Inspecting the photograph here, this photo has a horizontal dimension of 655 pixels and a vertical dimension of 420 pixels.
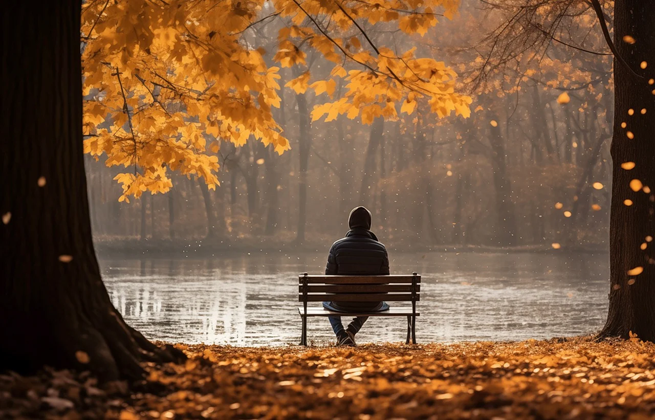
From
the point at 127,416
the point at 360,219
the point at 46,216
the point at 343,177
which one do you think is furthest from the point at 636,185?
the point at 343,177

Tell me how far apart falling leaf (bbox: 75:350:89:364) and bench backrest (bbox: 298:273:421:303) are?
16.2 ft

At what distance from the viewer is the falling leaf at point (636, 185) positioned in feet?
30.5

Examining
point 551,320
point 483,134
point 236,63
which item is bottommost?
point 551,320

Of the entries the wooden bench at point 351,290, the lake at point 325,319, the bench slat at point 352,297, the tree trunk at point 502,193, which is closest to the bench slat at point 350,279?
the wooden bench at point 351,290

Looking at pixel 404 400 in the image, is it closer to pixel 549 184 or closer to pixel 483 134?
pixel 549 184

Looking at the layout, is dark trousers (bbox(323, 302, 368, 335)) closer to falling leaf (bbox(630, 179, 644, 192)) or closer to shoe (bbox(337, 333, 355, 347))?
shoe (bbox(337, 333, 355, 347))

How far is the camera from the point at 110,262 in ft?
98.0

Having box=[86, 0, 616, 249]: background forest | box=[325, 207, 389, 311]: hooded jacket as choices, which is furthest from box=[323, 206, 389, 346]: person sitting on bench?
box=[86, 0, 616, 249]: background forest

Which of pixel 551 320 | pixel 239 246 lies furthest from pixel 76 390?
pixel 239 246

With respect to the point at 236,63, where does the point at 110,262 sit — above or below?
below

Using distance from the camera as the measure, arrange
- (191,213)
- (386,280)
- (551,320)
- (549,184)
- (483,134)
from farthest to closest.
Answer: (191,213) < (483,134) < (549,184) < (551,320) < (386,280)

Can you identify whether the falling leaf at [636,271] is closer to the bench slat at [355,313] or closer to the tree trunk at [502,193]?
the bench slat at [355,313]

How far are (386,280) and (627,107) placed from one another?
3.25 metres

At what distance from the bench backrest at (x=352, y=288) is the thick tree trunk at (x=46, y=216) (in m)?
4.62
